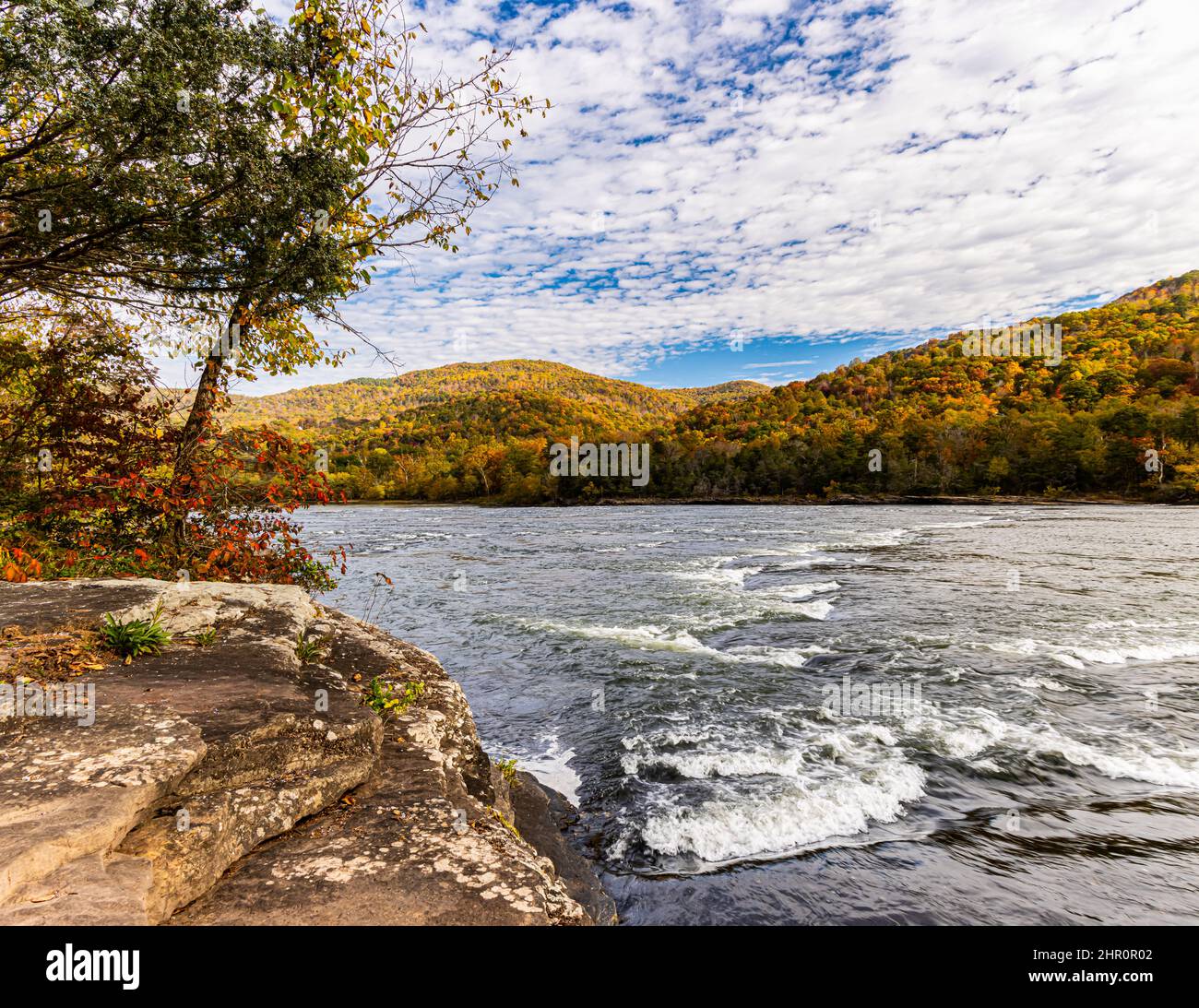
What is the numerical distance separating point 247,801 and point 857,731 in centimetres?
737

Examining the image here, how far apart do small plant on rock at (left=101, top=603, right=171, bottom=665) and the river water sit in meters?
4.39

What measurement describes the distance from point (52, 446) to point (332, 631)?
18.1 feet

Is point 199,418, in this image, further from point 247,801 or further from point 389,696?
point 247,801

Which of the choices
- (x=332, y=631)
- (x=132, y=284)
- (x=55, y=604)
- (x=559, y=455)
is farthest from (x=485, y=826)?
(x=559, y=455)

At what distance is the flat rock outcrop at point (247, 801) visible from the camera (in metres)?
2.70

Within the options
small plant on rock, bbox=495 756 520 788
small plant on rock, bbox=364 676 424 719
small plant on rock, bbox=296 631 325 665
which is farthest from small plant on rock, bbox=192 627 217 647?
small plant on rock, bbox=495 756 520 788

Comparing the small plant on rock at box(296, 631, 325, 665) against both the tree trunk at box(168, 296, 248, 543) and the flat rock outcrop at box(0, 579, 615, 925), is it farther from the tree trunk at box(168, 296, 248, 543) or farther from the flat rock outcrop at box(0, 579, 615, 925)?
the tree trunk at box(168, 296, 248, 543)

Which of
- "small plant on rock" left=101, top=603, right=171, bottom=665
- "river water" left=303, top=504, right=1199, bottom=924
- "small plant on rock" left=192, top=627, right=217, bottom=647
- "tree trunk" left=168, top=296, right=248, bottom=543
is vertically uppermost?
"tree trunk" left=168, top=296, right=248, bottom=543

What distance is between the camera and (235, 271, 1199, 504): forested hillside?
71812 millimetres

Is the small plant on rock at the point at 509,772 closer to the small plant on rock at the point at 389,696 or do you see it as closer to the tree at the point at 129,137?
the small plant on rock at the point at 389,696

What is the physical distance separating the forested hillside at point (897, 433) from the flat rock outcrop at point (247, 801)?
5328cm

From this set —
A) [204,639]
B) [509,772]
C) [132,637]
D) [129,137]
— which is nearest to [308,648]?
[204,639]

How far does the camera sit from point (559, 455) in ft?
344

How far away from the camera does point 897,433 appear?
92500 mm
